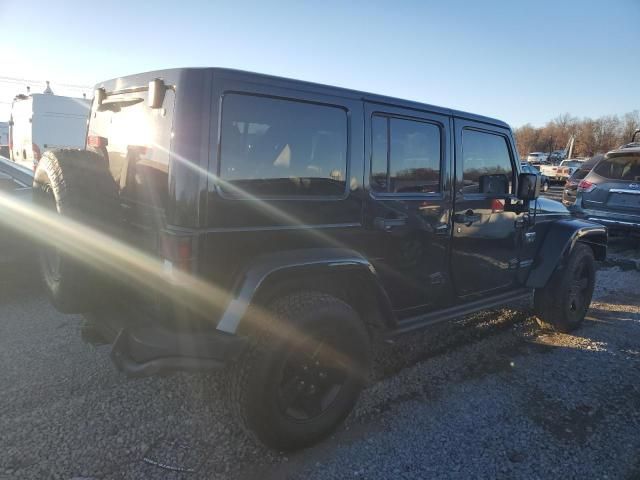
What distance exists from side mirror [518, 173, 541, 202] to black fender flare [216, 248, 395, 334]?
1.79 meters

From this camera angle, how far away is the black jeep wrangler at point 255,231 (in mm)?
2152

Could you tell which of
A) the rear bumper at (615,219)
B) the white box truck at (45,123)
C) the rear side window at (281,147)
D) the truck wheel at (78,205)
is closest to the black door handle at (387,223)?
the rear side window at (281,147)

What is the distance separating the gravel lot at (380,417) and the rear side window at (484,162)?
1.45 metres

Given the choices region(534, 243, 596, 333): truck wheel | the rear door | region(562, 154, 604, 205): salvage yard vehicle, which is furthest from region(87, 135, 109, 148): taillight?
region(562, 154, 604, 205): salvage yard vehicle

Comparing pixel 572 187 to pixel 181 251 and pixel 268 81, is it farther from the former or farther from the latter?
pixel 181 251

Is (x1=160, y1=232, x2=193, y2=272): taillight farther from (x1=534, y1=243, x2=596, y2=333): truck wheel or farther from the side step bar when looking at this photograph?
(x1=534, y1=243, x2=596, y2=333): truck wheel

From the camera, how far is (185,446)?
249 cm

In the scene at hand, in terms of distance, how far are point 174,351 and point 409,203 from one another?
1.73 meters

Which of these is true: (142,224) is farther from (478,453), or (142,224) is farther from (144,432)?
(478,453)

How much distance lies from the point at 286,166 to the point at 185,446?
5.43 feet

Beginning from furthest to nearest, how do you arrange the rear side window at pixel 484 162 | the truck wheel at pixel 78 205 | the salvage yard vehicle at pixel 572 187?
the salvage yard vehicle at pixel 572 187 → the rear side window at pixel 484 162 → the truck wheel at pixel 78 205

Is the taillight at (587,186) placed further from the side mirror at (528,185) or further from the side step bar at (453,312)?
the side mirror at (528,185)

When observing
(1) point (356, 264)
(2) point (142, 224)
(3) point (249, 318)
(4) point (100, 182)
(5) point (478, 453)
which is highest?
(4) point (100, 182)

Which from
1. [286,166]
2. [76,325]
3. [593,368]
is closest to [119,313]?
[286,166]
